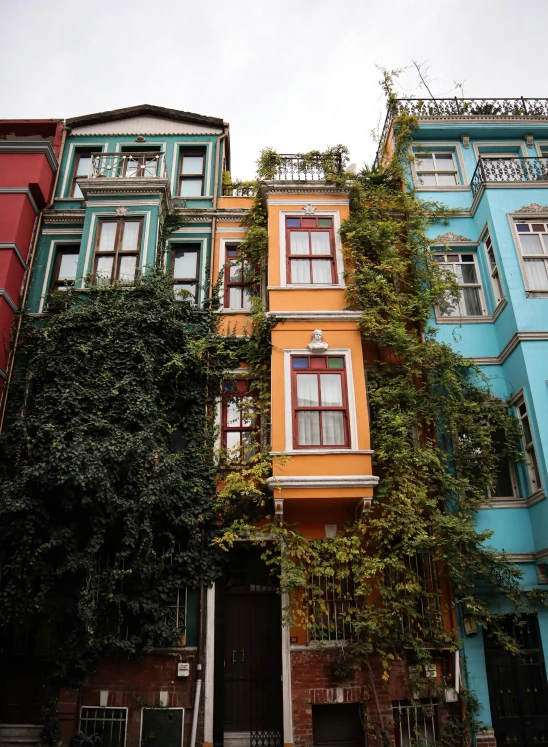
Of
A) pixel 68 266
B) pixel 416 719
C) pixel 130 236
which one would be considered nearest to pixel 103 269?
Answer: pixel 130 236

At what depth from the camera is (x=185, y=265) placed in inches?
599

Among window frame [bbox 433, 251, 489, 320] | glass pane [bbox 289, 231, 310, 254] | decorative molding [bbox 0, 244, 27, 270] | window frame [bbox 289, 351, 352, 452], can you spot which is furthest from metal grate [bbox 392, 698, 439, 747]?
decorative molding [bbox 0, 244, 27, 270]

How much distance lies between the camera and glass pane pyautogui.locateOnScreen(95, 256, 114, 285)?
1405 centimetres

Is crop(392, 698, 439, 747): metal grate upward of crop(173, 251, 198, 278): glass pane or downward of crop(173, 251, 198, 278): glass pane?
downward

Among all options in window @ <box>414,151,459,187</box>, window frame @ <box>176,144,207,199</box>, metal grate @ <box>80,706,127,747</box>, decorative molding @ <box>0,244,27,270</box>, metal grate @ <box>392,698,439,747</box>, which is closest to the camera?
metal grate @ <box>80,706,127,747</box>

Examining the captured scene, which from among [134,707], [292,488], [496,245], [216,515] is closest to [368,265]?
[496,245]

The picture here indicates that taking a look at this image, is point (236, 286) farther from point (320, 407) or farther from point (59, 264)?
point (59, 264)

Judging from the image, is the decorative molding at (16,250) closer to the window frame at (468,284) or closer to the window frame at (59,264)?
the window frame at (59,264)

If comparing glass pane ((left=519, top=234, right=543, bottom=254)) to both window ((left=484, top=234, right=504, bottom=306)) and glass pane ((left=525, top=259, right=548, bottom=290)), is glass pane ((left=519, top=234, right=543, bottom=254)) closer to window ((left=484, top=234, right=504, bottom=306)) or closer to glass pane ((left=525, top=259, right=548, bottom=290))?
glass pane ((left=525, top=259, right=548, bottom=290))

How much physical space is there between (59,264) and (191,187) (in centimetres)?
382

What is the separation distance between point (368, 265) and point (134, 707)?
31.9 ft

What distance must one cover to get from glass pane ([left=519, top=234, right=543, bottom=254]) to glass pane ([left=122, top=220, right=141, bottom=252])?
861 centimetres

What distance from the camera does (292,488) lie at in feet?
38.2

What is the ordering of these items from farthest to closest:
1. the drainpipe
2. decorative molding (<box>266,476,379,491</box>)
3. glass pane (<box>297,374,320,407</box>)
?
1. the drainpipe
2. glass pane (<box>297,374,320,407</box>)
3. decorative molding (<box>266,476,379,491</box>)
